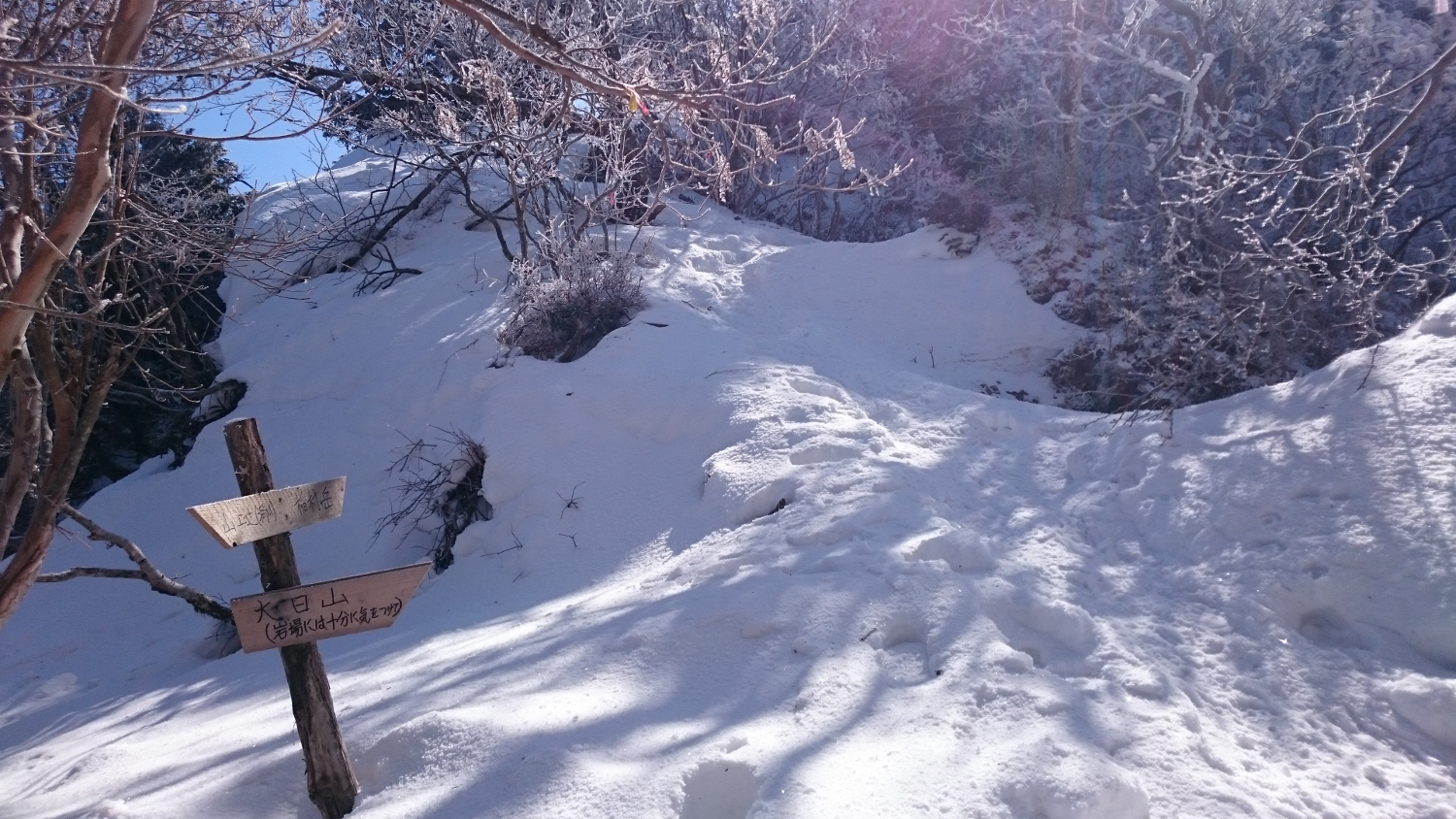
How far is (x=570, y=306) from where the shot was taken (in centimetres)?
826

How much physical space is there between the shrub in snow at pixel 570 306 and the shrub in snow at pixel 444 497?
124cm

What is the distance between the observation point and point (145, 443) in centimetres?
1037

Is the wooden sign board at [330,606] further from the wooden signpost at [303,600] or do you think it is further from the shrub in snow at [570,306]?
the shrub in snow at [570,306]

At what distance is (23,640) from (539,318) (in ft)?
15.7

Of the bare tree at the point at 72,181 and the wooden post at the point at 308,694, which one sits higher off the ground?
the bare tree at the point at 72,181

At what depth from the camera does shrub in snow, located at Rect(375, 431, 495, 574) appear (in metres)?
6.79

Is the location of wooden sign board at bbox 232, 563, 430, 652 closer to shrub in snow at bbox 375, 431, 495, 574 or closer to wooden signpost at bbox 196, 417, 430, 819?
wooden signpost at bbox 196, 417, 430, 819

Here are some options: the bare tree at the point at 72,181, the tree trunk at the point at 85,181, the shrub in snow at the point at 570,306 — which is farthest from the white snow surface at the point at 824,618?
the tree trunk at the point at 85,181

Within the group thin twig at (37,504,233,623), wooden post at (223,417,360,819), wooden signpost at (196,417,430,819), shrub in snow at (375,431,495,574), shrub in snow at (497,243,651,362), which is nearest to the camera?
wooden signpost at (196,417,430,819)

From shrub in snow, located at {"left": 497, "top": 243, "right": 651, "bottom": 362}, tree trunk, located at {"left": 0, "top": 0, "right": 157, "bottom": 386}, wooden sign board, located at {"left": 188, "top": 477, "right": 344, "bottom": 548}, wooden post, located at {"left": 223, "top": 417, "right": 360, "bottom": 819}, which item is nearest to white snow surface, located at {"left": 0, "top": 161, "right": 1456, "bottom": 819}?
wooden post, located at {"left": 223, "top": 417, "right": 360, "bottom": 819}

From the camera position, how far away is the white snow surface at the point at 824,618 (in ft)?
9.95

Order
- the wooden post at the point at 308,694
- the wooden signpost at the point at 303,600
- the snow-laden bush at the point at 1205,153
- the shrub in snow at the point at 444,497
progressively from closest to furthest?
the wooden signpost at the point at 303,600
the wooden post at the point at 308,694
the snow-laden bush at the point at 1205,153
the shrub in snow at the point at 444,497

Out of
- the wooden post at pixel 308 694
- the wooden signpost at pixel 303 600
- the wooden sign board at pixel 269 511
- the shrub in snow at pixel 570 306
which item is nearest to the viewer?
the wooden sign board at pixel 269 511

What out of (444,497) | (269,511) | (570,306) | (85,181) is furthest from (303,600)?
(570,306)
